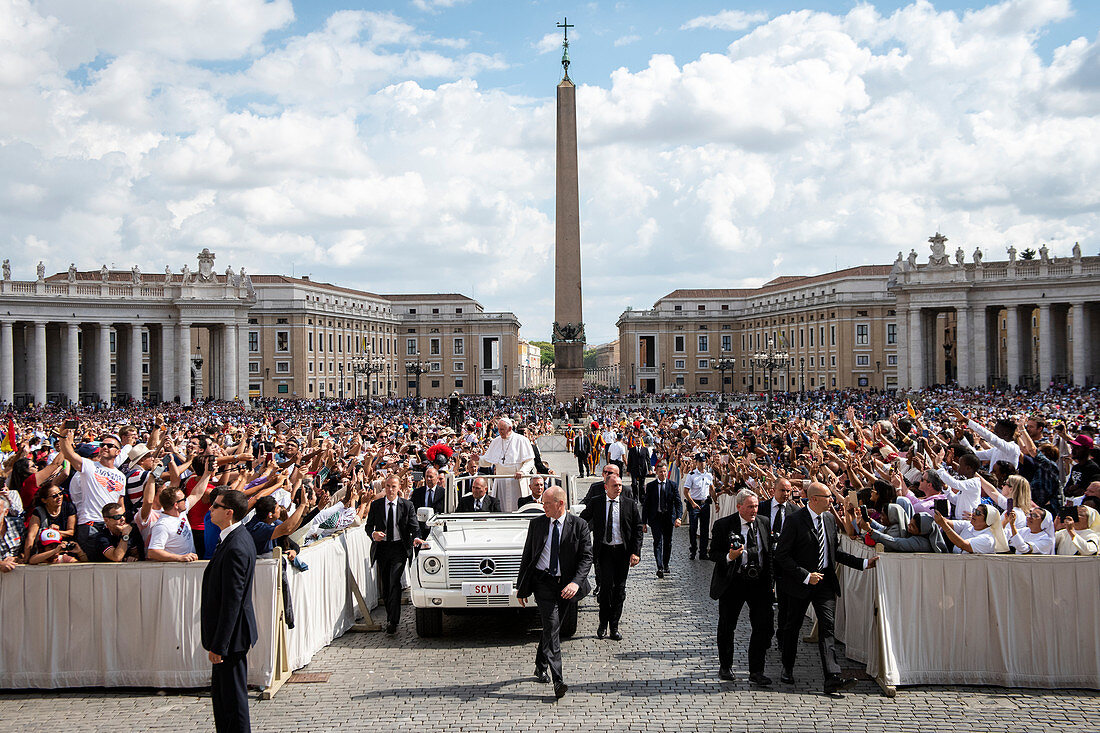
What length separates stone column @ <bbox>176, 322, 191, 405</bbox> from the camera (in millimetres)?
67875

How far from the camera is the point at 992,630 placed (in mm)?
7004

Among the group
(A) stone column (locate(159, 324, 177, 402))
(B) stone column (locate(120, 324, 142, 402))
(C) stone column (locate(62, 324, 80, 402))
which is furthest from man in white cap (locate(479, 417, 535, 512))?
(B) stone column (locate(120, 324, 142, 402))

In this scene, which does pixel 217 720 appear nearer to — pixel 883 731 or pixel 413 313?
pixel 883 731

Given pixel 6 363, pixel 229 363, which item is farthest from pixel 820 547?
pixel 229 363

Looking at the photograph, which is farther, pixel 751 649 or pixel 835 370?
pixel 835 370

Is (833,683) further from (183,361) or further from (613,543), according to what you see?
(183,361)

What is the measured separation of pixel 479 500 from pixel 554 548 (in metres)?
3.31

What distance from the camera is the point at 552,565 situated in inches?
280

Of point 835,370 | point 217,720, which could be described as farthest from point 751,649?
point 835,370

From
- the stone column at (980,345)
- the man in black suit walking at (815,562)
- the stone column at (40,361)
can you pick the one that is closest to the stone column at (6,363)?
the stone column at (40,361)

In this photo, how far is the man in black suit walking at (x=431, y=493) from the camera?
1072 centimetres

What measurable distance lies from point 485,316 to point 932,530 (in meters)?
104

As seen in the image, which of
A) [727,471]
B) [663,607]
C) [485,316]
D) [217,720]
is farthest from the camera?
[485,316]

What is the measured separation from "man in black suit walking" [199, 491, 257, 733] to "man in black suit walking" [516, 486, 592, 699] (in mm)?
2263
